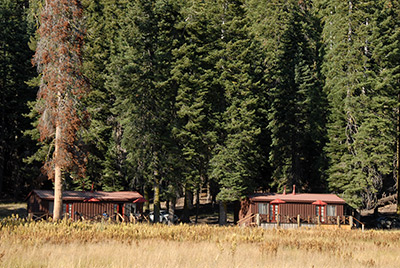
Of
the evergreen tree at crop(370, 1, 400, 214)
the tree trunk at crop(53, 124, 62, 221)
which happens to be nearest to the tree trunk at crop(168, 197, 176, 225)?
the tree trunk at crop(53, 124, 62, 221)

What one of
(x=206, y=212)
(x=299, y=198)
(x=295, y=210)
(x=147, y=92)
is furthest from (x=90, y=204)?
(x=299, y=198)

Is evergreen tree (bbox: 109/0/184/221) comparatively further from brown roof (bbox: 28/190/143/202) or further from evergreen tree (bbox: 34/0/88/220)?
evergreen tree (bbox: 34/0/88/220)

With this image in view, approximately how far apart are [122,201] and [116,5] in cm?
2256

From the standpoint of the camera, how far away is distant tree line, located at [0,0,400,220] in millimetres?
37625

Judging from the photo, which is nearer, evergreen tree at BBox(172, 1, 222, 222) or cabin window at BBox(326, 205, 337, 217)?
evergreen tree at BBox(172, 1, 222, 222)

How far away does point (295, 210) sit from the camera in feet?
129

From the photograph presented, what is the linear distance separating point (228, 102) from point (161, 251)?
93.9ft

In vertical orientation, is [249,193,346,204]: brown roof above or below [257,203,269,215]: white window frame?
above

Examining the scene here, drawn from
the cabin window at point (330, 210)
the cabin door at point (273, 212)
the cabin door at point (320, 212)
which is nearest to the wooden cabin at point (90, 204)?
the cabin door at point (273, 212)

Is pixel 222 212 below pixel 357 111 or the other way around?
below

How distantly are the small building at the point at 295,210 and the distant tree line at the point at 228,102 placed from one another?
161 centimetres

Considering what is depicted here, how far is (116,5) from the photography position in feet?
159

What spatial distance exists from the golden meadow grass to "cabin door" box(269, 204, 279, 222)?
779 inches

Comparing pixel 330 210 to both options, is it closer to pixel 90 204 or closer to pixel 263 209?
pixel 263 209
